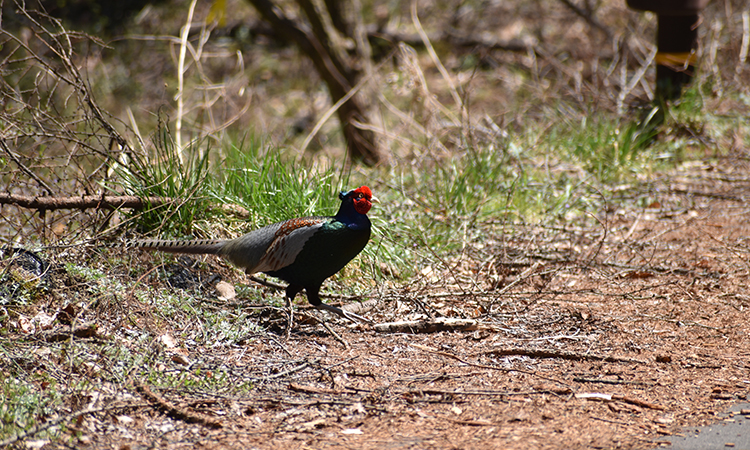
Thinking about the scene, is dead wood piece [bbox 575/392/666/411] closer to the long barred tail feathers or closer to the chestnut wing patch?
the chestnut wing patch

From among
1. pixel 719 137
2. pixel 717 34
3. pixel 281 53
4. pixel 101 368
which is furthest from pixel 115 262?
pixel 281 53

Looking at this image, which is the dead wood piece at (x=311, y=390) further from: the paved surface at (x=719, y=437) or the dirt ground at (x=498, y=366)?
Answer: the paved surface at (x=719, y=437)

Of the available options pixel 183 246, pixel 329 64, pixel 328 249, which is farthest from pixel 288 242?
pixel 329 64

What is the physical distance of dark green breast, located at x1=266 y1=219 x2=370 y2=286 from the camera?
12.1ft

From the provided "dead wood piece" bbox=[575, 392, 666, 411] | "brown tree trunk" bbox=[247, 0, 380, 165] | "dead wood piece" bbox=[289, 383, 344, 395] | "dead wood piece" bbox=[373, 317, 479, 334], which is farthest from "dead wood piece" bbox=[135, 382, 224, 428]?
"brown tree trunk" bbox=[247, 0, 380, 165]

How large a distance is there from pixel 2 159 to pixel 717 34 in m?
7.38

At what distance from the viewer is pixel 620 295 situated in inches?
162

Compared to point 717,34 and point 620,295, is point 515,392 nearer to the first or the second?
point 620,295

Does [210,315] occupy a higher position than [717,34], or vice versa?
[717,34]

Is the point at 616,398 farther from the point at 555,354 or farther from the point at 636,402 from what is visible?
the point at 555,354

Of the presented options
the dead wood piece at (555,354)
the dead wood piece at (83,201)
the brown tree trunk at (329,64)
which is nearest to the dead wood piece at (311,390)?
the dead wood piece at (555,354)

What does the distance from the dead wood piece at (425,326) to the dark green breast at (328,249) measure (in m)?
0.45

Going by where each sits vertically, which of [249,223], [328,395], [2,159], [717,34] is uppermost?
[717,34]

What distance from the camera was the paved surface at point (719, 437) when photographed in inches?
104
